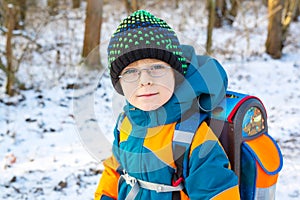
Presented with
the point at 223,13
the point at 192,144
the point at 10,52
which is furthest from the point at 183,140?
the point at 223,13

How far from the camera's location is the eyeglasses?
1554 millimetres

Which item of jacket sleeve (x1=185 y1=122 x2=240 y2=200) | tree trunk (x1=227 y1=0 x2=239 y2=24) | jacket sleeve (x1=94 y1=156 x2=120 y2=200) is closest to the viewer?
jacket sleeve (x1=185 y1=122 x2=240 y2=200)

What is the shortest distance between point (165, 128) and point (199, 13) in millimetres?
13094

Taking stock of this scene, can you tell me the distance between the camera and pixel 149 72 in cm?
155

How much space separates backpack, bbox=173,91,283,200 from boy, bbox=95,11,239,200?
4cm

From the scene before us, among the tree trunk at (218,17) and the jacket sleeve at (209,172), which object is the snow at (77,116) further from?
the tree trunk at (218,17)

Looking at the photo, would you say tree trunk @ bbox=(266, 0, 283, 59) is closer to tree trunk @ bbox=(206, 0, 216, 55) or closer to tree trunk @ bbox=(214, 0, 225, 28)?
tree trunk @ bbox=(206, 0, 216, 55)

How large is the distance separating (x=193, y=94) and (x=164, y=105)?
136 mm

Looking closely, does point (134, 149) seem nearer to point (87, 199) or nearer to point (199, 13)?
point (87, 199)

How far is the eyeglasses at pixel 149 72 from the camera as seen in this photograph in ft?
5.10

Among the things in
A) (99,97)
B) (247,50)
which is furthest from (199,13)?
(99,97)

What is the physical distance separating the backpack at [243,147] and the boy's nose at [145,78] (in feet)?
0.72

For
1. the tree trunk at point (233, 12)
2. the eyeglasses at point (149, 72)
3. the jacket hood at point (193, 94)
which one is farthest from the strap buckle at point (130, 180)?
the tree trunk at point (233, 12)

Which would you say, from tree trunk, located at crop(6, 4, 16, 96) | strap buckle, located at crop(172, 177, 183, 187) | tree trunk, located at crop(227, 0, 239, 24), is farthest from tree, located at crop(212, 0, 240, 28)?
strap buckle, located at crop(172, 177, 183, 187)
